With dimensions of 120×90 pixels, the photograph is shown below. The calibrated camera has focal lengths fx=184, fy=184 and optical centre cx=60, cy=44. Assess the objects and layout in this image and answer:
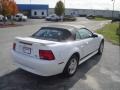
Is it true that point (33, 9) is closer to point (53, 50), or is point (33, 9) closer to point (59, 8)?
point (59, 8)

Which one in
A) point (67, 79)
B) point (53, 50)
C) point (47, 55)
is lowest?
point (67, 79)

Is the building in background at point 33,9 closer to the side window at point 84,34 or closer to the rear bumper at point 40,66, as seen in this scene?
the side window at point 84,34

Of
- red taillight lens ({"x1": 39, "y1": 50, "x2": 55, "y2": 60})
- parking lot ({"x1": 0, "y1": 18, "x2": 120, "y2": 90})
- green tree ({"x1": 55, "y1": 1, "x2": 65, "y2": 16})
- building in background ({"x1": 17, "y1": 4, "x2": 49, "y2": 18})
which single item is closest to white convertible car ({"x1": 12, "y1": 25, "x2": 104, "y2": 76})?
red taillight lens ({"x1": 39, "y1": 50, "x2": 55, "y2": 60})

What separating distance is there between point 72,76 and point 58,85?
0.83 meters

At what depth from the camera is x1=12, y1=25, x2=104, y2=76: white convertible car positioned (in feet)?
15.8

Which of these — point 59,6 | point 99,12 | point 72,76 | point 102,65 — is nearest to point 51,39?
point 72,76

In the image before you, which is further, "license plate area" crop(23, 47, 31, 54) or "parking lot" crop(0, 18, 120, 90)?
"license plate area" crop(23, 47, 31, 54)

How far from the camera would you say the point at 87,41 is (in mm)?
6539

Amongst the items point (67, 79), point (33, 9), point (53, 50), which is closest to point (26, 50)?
point (53, 50)

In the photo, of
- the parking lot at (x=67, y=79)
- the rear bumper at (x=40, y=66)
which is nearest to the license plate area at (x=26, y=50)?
the rear bumper at (x=40, y=66)

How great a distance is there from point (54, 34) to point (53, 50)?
1155mm

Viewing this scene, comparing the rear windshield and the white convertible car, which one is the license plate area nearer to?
the white convertible car

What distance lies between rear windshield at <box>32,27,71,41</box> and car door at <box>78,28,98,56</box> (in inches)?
29.5

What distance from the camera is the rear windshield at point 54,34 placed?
224 inches
